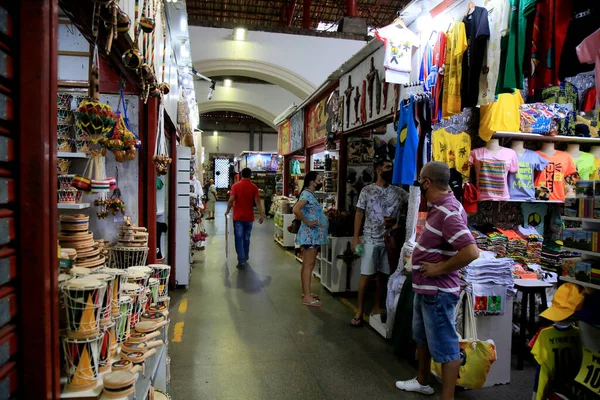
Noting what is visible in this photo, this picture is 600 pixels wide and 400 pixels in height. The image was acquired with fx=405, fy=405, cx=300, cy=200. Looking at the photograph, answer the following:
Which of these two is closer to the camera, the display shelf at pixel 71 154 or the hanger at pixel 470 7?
the display shelf at pixel 71 154

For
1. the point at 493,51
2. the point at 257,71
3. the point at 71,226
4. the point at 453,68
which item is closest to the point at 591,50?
the point at 493,51

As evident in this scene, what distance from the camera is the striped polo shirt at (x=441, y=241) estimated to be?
2.49 metres

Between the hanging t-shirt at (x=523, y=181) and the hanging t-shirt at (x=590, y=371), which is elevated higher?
the hanging t-shirt at (x=523, y=181)

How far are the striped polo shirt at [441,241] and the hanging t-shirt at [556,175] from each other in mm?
2118

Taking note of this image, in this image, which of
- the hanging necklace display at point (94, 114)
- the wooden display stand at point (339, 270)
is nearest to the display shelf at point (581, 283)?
the hanging necklace display at point (94, 114)

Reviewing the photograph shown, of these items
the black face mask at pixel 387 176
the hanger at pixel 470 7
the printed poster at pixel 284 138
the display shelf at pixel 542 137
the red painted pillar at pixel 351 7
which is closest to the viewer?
the hanger at pixel 470 7

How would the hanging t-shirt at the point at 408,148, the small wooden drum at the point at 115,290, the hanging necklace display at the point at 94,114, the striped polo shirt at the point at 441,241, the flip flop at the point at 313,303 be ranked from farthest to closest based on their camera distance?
the flip flop at the point at 313,303 < the hanging t-shirt at the point at 408,148 < the striped polo shirt at the point at 441,241 < the hanging necklace display at the point at 94,114 < the small wooden drum at the point at 115,290

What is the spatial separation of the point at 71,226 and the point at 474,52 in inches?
119

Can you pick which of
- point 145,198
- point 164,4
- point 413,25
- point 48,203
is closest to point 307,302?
point 145,198

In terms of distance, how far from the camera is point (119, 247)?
2727 mm

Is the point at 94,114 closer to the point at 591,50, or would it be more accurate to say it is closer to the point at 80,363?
the point at 80,363

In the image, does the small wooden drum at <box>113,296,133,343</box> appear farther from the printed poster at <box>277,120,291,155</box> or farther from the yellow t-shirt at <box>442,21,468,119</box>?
the printed poster at <box>277,120,291,155</box>

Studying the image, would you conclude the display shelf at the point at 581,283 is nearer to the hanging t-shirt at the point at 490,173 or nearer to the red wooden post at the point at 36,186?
the hanging t-shirt at the point at 490,173

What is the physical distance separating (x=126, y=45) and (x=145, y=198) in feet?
5.24
